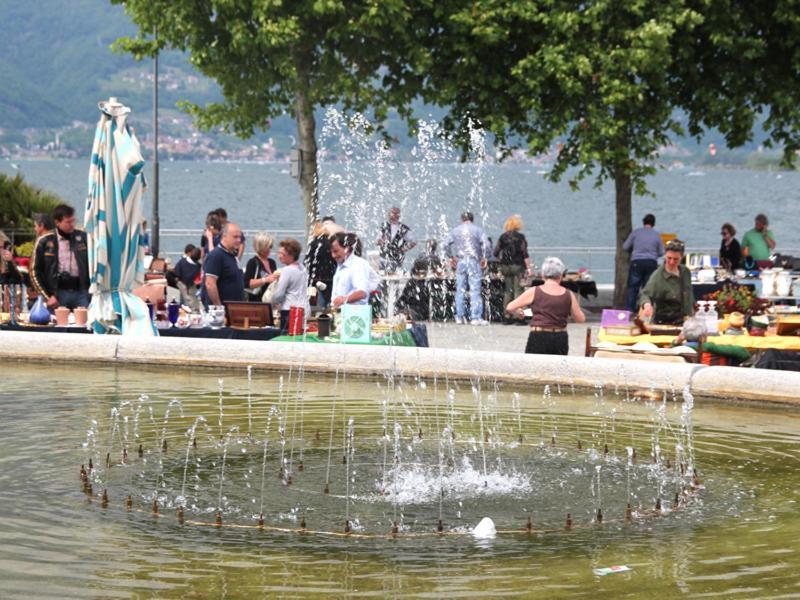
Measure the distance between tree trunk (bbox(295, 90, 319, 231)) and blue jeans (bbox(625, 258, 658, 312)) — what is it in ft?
23.9

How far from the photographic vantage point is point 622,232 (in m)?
29.1

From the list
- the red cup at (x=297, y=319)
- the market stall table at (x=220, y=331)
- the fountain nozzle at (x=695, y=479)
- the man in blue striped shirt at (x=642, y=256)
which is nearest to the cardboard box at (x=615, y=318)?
the red cup at (x=297, y=319)

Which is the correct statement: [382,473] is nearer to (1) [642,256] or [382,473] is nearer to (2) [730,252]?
(1) [642,256]

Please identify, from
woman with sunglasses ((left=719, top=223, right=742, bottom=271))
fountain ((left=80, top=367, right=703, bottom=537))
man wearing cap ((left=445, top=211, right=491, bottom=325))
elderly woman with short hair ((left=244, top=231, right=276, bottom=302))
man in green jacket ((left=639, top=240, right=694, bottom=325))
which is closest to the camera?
fountain ((left=80, top=367, right=703, bottom=537))

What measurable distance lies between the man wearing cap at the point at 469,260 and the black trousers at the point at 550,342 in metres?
8.07

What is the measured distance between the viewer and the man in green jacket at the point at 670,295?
17.0m

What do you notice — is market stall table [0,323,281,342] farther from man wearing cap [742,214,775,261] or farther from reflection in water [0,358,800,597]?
man wearing cap [742,214,775,261]

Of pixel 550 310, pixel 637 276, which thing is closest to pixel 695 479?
pixel 550 310

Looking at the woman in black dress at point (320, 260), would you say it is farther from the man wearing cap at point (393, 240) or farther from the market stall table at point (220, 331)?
the market stall table at point (220, 331)

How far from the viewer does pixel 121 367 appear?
16.5 meters

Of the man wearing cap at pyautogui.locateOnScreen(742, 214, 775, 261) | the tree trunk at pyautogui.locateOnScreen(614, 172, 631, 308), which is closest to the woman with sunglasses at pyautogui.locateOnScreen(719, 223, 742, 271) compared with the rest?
the man wearing cap at pyautogui.locateOnScreen(742, 214, 775, 261)

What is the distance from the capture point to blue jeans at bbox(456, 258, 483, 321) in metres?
24.3

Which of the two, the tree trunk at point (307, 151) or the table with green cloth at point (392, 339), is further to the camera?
the tree trunk at point (307, 151)

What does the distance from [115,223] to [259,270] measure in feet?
9.99
